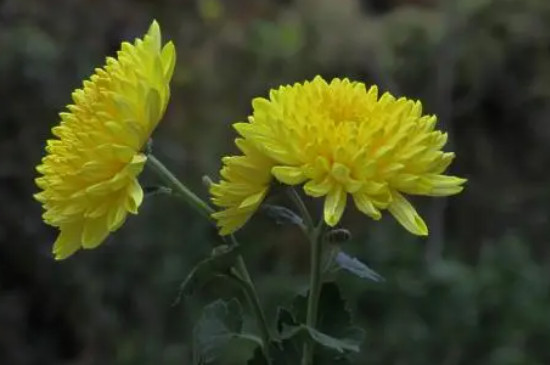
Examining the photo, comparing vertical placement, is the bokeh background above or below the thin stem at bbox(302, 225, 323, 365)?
below

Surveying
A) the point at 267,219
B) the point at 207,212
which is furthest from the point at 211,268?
the point at 267,219

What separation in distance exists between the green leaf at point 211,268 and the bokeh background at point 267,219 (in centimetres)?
131

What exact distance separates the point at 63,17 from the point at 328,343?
2288 mm

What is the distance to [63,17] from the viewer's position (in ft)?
9.33

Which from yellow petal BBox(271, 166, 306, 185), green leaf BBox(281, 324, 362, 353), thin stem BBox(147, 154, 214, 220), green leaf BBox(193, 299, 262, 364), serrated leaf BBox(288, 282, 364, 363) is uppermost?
yellow petal BBox(271, 166, 306, 185)

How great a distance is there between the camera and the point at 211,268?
0.69 meters

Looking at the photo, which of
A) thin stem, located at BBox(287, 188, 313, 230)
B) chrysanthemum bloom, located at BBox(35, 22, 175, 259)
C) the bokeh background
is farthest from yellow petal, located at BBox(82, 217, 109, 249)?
the bokeh background

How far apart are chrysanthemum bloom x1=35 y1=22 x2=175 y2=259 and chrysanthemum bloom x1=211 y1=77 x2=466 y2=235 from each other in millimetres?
55

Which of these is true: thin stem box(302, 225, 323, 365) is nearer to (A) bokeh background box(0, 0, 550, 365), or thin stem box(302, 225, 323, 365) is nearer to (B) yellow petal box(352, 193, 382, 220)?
(B) yellow petal box(352, 193, 382, 220)

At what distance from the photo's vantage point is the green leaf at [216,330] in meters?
0.71

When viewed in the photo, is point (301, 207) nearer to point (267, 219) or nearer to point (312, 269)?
point (312, 269)

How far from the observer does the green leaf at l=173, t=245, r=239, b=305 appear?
0.69 metres

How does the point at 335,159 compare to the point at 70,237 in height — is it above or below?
above

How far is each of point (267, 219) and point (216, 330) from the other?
77.0 inches
